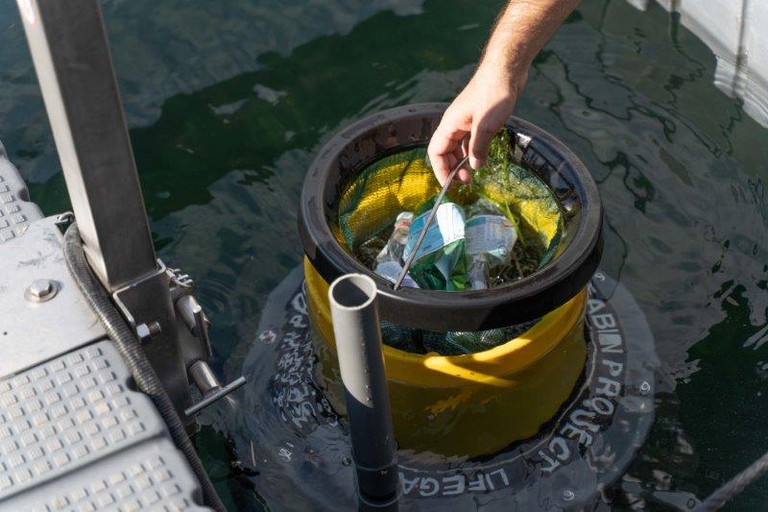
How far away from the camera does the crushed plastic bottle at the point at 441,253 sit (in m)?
1.76

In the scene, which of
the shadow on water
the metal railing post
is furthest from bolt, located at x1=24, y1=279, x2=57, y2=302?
the shadow on water

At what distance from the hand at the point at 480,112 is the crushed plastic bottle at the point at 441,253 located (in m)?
0.14

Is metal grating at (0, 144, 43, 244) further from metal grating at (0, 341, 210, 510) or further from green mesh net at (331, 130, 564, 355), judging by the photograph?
green mesh net at (331, 130, 564, 355)

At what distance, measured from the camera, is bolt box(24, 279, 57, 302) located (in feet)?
3.61

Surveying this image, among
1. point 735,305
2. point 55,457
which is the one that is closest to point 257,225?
point 735,305

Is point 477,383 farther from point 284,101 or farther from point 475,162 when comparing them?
point 284,101

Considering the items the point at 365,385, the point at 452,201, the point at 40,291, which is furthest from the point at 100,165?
the point at 452,201

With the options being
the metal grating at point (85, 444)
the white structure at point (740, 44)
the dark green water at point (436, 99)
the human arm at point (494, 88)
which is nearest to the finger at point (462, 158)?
the human arm at point (494, 88)

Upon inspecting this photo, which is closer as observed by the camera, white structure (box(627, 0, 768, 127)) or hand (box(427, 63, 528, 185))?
hand (box(427, 63, 528, 185))

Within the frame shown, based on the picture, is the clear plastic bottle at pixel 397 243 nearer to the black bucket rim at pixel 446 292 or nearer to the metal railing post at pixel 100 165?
the black bucket rim at pixel 446 292

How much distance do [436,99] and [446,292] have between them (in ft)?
4.04

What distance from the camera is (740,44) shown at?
2641 mm

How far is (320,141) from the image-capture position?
2576 millimetres

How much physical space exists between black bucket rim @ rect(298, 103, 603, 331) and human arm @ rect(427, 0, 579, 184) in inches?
7.7
